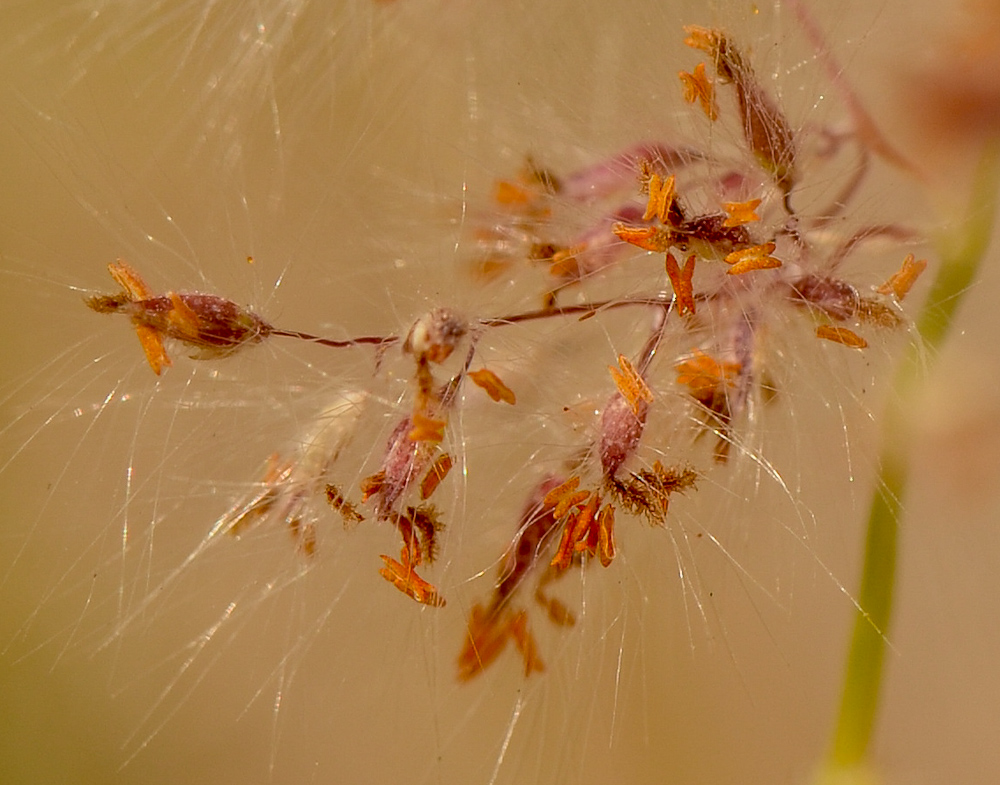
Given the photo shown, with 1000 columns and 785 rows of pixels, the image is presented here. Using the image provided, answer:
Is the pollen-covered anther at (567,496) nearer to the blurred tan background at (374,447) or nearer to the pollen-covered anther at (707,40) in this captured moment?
the blurred tan background at (374,447)

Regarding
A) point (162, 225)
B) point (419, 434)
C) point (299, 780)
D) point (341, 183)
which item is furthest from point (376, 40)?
point (299, 780)

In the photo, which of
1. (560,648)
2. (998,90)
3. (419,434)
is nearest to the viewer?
(419,434)

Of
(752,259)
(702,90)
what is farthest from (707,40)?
(752,259)

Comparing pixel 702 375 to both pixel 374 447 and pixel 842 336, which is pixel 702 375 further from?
pixel 374 447

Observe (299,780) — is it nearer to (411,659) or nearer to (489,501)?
(411,659)

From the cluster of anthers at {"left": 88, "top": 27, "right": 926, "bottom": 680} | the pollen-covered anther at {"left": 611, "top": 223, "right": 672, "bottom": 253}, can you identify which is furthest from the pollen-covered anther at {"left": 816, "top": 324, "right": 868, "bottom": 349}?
the pollen-covered anther at {"left": 611, "top": 223, "right": 672, "bottom": 253}

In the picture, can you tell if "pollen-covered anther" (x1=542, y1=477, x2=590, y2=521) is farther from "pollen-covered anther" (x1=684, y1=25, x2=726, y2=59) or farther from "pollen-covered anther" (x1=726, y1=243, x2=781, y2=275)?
"pollen-covered anther" (x1=684, y1=25, x2=726, y2=59)

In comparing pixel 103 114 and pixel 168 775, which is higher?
pixel 103 114

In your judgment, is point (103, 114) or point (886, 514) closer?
point (886, 514)
